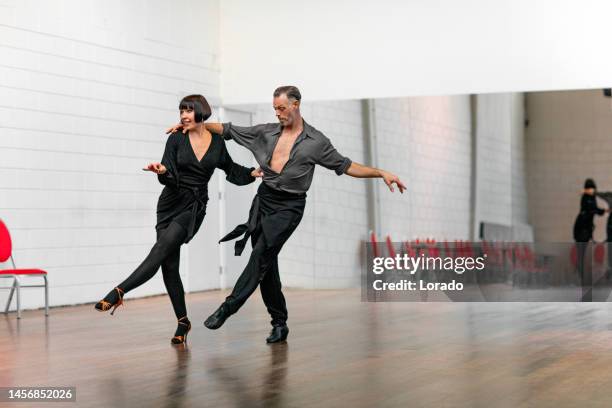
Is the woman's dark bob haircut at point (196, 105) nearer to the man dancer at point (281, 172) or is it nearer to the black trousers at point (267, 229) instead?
the man dancer at point (281, 172)

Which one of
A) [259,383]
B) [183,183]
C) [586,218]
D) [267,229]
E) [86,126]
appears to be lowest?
[259,383]

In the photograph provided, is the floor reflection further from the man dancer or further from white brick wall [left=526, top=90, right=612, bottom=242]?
white brick wall [left=526, top=90, right=612, bottom=242]

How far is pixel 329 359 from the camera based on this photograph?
17.6 ft

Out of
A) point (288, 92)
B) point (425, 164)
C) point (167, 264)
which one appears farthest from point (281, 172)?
point (425, 164)

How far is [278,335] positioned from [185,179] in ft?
3.48

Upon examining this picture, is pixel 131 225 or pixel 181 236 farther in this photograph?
pixel 131 225

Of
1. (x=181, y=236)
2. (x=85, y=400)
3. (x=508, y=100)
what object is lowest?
(x=85, y=400)

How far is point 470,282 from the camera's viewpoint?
11555 millimetres

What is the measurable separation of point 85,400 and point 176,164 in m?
2.04

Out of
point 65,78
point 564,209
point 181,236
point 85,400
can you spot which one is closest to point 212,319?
point 181,236

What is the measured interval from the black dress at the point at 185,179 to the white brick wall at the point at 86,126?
3343 mm

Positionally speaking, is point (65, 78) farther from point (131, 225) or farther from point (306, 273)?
point (306, 273)

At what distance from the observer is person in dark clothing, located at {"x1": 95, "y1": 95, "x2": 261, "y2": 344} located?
5.88m

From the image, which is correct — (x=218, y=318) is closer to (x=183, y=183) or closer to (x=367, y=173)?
(x=183, y=183)
